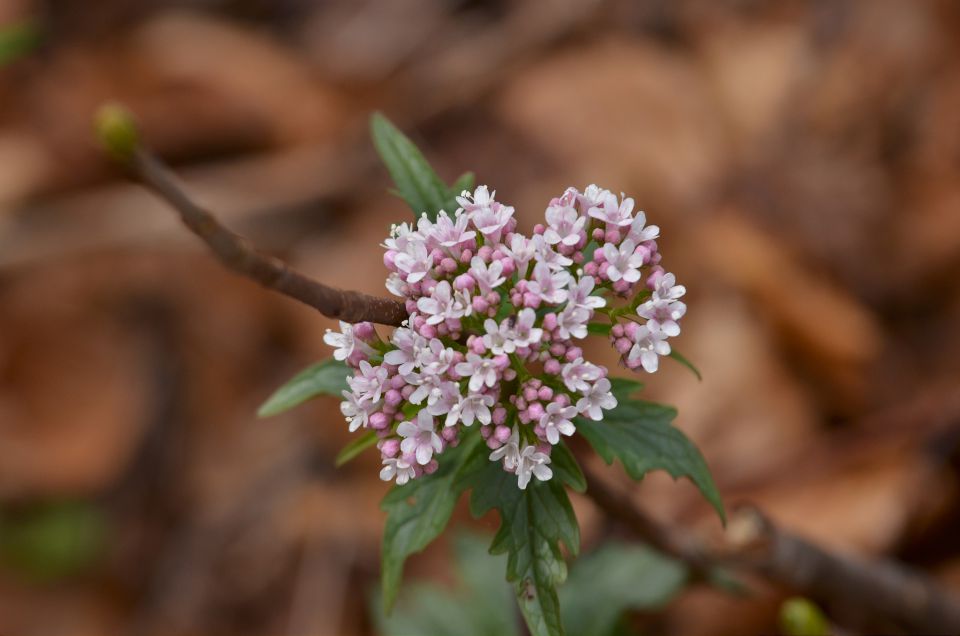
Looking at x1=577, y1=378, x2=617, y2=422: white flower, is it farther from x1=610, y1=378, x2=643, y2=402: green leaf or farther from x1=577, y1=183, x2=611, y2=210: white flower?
x1=577, y1=183, x2=611, y2=210: white flower

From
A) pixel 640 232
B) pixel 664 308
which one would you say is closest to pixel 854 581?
pixel 664 308

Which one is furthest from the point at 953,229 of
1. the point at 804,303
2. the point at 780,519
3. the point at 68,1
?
the point at 68,1

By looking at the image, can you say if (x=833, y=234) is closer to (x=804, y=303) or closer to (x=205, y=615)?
(x=804, y=303)

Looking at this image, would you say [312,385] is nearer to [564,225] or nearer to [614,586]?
[564,225]

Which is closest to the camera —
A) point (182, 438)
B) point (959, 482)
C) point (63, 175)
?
point (959, 482)

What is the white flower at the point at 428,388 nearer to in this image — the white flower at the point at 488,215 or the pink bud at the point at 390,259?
the pink bud at the point at 390,259
